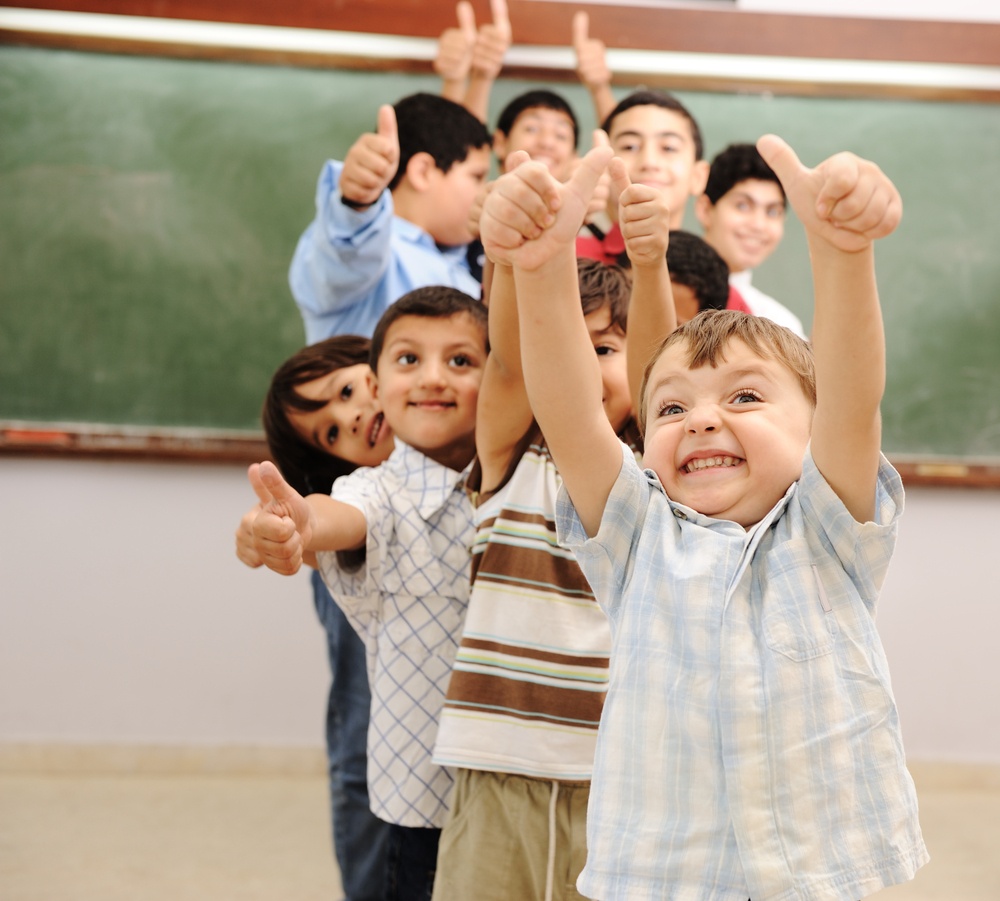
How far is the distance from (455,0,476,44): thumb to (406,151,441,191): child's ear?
610mm

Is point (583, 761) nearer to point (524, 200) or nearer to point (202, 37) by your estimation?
point (524, 200)

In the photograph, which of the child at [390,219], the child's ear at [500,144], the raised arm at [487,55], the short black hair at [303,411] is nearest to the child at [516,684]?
the short black hair at [303,411]

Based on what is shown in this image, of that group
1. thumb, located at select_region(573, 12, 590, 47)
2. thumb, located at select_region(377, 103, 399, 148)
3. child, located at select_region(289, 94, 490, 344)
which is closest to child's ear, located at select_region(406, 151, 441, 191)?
child, located at select_region(289, 94, 490, 344)

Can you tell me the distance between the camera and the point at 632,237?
3.92 feet

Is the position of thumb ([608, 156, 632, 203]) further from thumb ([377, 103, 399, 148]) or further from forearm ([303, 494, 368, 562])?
thumb ([377, 103, 399, 148])

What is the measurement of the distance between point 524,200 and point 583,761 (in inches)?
26.8

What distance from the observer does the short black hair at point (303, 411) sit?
5.74 ft

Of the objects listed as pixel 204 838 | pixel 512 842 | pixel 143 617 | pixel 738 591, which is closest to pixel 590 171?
pixel 738 591

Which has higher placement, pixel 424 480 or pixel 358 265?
pixel 358 265

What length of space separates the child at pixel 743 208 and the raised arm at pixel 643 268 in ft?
4.17

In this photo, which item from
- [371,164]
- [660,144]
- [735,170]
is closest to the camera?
[371,164]

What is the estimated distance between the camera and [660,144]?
237 cm

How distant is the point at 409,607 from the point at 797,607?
2.23 feet

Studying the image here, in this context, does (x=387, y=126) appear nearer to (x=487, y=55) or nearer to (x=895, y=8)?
(x=487, y=55)
